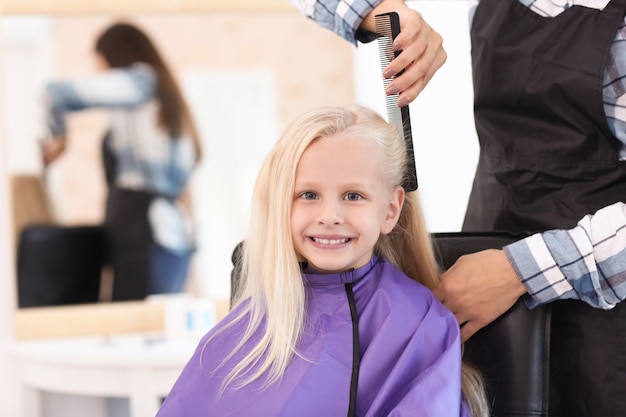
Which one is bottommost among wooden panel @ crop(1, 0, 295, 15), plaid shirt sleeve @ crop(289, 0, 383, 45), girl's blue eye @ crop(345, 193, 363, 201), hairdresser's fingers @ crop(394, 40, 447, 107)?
girl's blue eye @ crop(345, 193, 363, 201)

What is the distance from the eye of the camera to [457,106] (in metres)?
2.41

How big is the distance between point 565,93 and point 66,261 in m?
1.92

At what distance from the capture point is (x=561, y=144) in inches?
55.9

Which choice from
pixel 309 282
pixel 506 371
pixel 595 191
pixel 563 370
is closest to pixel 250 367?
pixel 309 282

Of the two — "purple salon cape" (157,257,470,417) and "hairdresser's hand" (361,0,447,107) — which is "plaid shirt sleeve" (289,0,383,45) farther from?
"purple salon cape" (157,257,470,417)

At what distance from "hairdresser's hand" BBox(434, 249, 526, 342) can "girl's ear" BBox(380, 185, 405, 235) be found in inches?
5.2

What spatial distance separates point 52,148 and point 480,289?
1.85 m

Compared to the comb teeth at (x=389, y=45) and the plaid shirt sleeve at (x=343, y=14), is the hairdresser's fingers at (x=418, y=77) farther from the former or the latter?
the plaid shirt sleeve at (x=343, y=14)

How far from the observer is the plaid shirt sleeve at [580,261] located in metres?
1.32

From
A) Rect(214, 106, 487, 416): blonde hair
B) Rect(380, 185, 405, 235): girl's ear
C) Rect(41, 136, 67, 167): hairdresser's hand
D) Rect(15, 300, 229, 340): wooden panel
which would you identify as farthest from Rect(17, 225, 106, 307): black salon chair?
Rect(380, 185, 405, 235): girl's ear

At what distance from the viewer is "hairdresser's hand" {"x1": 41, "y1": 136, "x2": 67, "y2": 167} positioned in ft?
9.14

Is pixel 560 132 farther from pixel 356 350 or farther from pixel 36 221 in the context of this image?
pixel 36 221

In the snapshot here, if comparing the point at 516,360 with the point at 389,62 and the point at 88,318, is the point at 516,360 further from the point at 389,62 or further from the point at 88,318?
the point at 88,318

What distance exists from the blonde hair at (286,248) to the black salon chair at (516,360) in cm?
4
